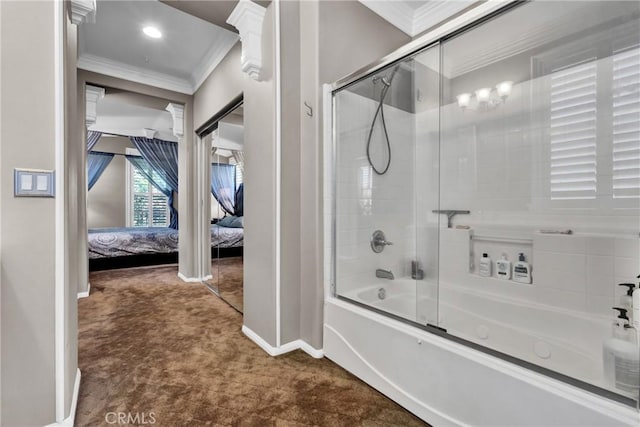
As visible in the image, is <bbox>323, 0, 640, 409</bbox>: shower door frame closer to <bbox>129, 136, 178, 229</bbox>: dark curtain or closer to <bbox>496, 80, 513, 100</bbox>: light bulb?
<bbox>496, 80, 513, 100</bbox>: light bulb

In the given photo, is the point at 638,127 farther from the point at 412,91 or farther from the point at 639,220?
the point at 412,91

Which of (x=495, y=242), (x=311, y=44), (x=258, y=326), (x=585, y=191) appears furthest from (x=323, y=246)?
(x=585, y=191)

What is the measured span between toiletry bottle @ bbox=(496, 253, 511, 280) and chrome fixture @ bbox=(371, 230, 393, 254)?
781 millimetres

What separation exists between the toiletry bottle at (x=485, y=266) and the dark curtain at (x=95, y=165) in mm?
7314

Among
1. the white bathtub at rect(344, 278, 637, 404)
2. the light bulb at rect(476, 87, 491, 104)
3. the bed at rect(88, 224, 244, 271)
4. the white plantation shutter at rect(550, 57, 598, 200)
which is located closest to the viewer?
the white bathtub at rect(344, 278, 637, 404)

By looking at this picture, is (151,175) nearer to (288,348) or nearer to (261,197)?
(261,197)

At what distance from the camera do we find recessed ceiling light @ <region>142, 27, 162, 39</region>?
279 centimetres

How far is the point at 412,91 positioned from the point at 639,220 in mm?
1493

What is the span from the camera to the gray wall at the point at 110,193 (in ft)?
20.9

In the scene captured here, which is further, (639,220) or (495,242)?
(495,242)

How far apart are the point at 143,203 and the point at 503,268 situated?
24.2 ft

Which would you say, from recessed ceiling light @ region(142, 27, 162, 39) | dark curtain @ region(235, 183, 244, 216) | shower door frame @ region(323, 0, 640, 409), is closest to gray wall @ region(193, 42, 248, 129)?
recessed ceiling light @ region(142, 27, 162, 39)

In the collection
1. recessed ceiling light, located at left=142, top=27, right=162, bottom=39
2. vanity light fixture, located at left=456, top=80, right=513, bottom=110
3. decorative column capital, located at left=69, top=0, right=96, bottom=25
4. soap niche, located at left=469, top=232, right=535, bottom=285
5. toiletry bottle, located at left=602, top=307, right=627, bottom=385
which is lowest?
toiletry bottle, located at left=602, top=307, right=627, bottom=385

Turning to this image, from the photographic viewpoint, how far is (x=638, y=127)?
4.88ft
